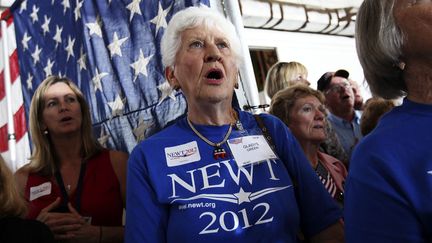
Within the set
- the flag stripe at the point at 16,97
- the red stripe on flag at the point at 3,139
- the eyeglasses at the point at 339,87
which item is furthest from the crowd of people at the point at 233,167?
the red stripe on flag at the point at 3,139

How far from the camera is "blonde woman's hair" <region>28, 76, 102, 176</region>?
2.06 meters

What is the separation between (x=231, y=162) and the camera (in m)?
1.29

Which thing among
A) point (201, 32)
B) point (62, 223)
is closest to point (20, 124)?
point (62, 223)

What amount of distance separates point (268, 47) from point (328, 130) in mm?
3389

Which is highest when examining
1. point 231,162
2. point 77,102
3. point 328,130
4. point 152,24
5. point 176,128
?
point 152,24

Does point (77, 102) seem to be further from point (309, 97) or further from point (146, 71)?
point (309, 97)

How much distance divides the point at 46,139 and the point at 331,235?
58.4 inches

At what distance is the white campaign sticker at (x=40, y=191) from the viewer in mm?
1945

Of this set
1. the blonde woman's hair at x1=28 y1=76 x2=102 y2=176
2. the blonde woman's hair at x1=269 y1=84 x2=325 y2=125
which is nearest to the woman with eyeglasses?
the blonde woman's hair at x1=269 y1=84 x2=325 y2=125

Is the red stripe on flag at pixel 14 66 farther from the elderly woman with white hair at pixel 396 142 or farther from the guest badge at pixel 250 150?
the elderly woman with white hair at pixel 396 142

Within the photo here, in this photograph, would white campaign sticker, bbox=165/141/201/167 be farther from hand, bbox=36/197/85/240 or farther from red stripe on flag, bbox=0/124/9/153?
red stripe on flag, bbox=0/124/9/153

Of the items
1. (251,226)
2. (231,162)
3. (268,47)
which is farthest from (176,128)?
(268,47)

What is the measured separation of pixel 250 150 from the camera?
4.30 feet

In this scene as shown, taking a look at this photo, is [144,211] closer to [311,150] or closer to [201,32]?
[201,32]
